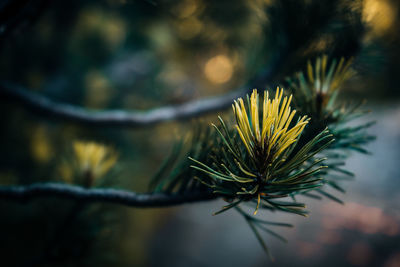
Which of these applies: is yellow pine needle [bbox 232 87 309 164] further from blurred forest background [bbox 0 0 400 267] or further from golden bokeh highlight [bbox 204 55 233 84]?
golden bokeh highlight [bbox 204 55 233 84]

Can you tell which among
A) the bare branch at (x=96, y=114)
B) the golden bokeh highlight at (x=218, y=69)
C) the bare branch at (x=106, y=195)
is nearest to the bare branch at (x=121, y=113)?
the bare branch at (x=96, y=114)

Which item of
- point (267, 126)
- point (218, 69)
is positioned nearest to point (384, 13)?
point (267, 126)

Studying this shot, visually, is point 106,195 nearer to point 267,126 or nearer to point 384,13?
point 267,126

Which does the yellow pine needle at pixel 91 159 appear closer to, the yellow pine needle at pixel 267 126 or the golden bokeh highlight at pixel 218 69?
the yellow pine needle at pixel 267 126

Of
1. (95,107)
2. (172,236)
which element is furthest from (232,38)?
(172,236)

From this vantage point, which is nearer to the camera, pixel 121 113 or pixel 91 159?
pixel 91 159

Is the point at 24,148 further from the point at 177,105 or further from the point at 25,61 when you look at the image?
the point at 177,105
